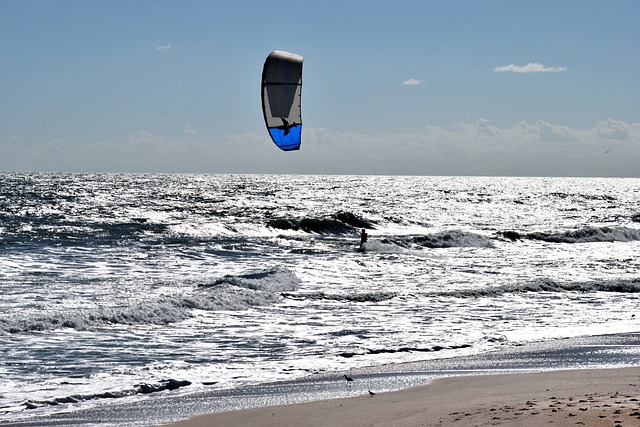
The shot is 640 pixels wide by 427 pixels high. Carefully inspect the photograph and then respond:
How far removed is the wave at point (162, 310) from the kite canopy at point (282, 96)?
11.0 feet

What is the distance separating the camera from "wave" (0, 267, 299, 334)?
12.4 m

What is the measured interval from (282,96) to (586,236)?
29.2 metres

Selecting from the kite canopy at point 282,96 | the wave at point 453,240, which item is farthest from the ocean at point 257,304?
the kite canopy at point 282,96

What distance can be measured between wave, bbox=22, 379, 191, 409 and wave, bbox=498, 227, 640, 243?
105 feet

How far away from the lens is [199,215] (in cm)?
4875

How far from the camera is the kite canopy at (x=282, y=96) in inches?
541

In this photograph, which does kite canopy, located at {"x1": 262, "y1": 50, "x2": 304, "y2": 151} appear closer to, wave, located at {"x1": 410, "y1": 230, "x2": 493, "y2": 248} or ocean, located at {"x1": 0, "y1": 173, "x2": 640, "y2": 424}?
ocean, located at {"x1": 0, "y1": 173, "x2": 640, "y2": 424}

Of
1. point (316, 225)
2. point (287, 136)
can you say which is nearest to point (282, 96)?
point (287, 136)

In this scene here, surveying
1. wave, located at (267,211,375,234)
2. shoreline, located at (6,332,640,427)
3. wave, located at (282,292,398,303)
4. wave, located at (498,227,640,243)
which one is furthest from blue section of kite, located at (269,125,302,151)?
wave, located at (267,211,375,234)

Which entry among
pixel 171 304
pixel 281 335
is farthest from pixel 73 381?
pixel 171 304

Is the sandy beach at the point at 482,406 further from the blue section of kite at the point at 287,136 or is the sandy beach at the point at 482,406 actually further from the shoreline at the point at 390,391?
the blue section of kite at the point at 287,136

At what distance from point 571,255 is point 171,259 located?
1508 centimetres

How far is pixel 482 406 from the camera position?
7.11 meters

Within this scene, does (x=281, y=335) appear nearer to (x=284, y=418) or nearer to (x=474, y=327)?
(x=474, y=327)
